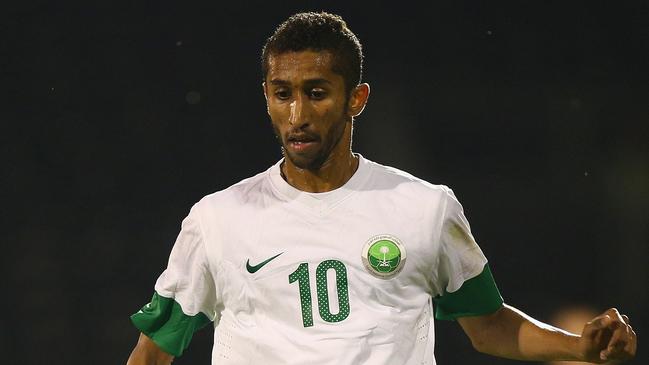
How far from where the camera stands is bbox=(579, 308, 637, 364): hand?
1440 mm

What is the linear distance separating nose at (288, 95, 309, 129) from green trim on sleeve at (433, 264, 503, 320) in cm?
36

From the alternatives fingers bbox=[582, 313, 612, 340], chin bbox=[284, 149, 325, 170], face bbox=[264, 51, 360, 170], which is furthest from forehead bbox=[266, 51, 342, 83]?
fingers bbox=[582, 313, 612, 340]

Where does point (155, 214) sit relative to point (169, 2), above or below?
below

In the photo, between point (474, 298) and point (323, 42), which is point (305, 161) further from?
point (474, 298)

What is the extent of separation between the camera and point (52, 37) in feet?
10.2

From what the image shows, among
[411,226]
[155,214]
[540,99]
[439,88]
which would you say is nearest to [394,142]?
[439,88]

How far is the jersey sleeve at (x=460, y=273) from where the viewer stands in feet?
5.26

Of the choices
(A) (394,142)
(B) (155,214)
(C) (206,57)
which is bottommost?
(B) (155,214)

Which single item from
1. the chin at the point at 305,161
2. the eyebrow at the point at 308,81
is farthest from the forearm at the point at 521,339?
the eyebrow at the point at 308,81

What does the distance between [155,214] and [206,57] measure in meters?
0.50

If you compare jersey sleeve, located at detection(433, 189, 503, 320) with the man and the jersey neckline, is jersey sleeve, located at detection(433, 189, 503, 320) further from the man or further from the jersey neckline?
the jersey neckline

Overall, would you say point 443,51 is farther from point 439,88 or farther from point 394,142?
point 394,142

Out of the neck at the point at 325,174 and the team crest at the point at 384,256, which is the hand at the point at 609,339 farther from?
the neck at the point at 325,174

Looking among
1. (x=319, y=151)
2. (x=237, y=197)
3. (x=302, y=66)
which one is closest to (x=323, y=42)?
(x=302, y=66)
